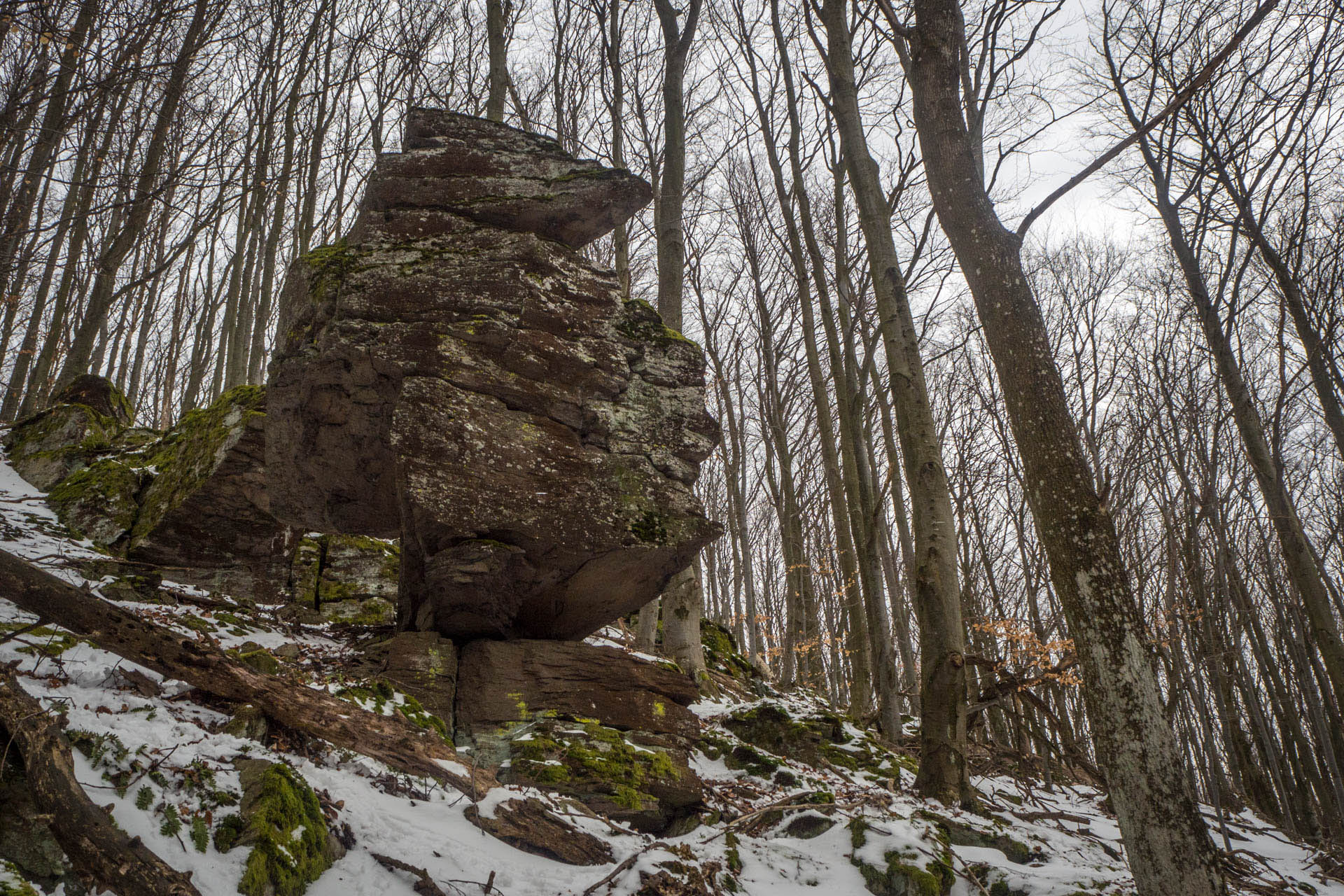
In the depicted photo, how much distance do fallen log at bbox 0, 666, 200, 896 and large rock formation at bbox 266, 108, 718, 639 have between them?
260cm

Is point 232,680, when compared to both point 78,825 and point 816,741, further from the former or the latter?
point 816,741

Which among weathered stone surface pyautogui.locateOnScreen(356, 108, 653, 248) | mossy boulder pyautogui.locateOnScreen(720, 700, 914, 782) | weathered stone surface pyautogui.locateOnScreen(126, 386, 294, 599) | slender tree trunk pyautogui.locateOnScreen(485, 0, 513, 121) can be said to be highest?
slender tree trunk pyautogui.locateOnScreen(485, 0, 513, 121)

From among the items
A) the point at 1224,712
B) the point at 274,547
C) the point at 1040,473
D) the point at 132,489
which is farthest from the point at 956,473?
the point at 132,489

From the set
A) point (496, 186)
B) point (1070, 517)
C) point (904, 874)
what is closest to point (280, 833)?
point (904, 874)

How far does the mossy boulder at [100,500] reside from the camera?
650 cm

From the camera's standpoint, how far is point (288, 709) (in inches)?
127

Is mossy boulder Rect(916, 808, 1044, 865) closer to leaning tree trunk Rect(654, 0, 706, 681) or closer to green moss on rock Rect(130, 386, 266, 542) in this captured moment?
leaning tree trunk Rect(654, 0, 706, 681)

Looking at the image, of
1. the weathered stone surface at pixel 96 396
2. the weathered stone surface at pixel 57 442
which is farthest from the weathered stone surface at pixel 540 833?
the weathered stone surface at pixel 96 396

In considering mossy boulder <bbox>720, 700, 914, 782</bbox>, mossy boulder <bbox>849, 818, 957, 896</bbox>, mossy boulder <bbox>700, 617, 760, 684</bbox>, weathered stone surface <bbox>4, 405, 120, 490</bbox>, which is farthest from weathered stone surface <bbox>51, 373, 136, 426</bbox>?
mossy boulder <bbox>849, 818, 957, 896</bbox>

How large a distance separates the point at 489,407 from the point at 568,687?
6.90 ft

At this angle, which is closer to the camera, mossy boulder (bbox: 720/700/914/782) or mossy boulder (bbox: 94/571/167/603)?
mossy boulder (bbox: 94/571/167/603)

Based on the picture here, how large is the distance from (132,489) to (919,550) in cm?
761

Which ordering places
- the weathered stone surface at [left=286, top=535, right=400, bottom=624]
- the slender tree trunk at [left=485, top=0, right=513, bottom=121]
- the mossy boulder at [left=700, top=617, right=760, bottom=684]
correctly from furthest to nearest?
1. the slender tree trunk at [left=485, top=0, right=513, bottom=121]
2. the mossy boulder at [left=700, top=617, right=760, bottom=684]
3. the weathered stone surface at [left=286, top=535, right=400, bottom=624]

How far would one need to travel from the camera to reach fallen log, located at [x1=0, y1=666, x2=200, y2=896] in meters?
1.85
